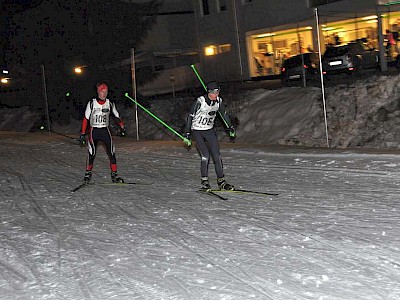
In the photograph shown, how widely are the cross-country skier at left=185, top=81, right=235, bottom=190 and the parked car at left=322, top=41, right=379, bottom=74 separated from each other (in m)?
14.0

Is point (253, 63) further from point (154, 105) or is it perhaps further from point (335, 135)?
point (335, 135)

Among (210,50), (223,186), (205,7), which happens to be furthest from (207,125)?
(205,7)

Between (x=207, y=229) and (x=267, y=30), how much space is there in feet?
84.2

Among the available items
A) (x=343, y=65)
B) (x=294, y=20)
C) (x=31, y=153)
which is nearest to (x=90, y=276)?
(x=31, y=153)

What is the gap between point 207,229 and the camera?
8.12 meters

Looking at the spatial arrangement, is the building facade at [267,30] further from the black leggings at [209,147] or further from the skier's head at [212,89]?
the skier's head at [212,89]

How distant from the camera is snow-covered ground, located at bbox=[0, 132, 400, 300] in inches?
231

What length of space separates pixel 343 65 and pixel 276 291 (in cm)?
1943

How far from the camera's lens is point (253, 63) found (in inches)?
1312

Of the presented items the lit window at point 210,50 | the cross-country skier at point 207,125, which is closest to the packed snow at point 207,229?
the cross-country skier at point 207,125

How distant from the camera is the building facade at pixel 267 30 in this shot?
27.2 meters

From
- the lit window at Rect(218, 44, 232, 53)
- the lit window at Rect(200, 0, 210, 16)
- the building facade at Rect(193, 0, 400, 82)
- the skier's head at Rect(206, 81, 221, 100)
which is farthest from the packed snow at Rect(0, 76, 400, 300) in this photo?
the lit window at Rect(200, 0, 210, 16)

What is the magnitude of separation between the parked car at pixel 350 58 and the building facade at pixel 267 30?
82 centimetres

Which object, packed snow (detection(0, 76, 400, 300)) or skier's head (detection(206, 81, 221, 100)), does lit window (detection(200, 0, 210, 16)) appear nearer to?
packed snow (detection(0, 76, 400, 300))
